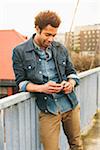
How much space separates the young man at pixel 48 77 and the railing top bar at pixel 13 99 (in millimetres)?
54

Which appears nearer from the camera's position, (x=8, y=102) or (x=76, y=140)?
(x=8, y=102)

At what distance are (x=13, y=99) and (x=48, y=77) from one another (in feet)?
0.83

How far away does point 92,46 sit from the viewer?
5.32 m

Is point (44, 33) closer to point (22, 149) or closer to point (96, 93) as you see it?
point (22, 149)

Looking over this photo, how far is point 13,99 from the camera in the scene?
181cm

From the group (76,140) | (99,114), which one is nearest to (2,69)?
(99,114)

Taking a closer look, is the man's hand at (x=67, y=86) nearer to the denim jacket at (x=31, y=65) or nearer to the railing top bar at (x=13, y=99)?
the denim jacket at (x=31, y=65)

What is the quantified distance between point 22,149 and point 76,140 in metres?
0.37

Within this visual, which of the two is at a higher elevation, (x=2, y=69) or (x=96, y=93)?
(x=96, y=93)

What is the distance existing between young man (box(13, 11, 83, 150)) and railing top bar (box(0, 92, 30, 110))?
5 centimetres

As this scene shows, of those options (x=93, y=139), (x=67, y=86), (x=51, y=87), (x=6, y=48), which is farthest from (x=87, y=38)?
(x=6, y=48)

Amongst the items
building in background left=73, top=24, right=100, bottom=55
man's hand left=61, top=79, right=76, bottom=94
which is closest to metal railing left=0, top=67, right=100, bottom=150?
man's hand left=61, top=79, right=76, bottom=94

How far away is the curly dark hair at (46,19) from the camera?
1.74 m

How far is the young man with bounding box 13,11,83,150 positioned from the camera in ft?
5.80
